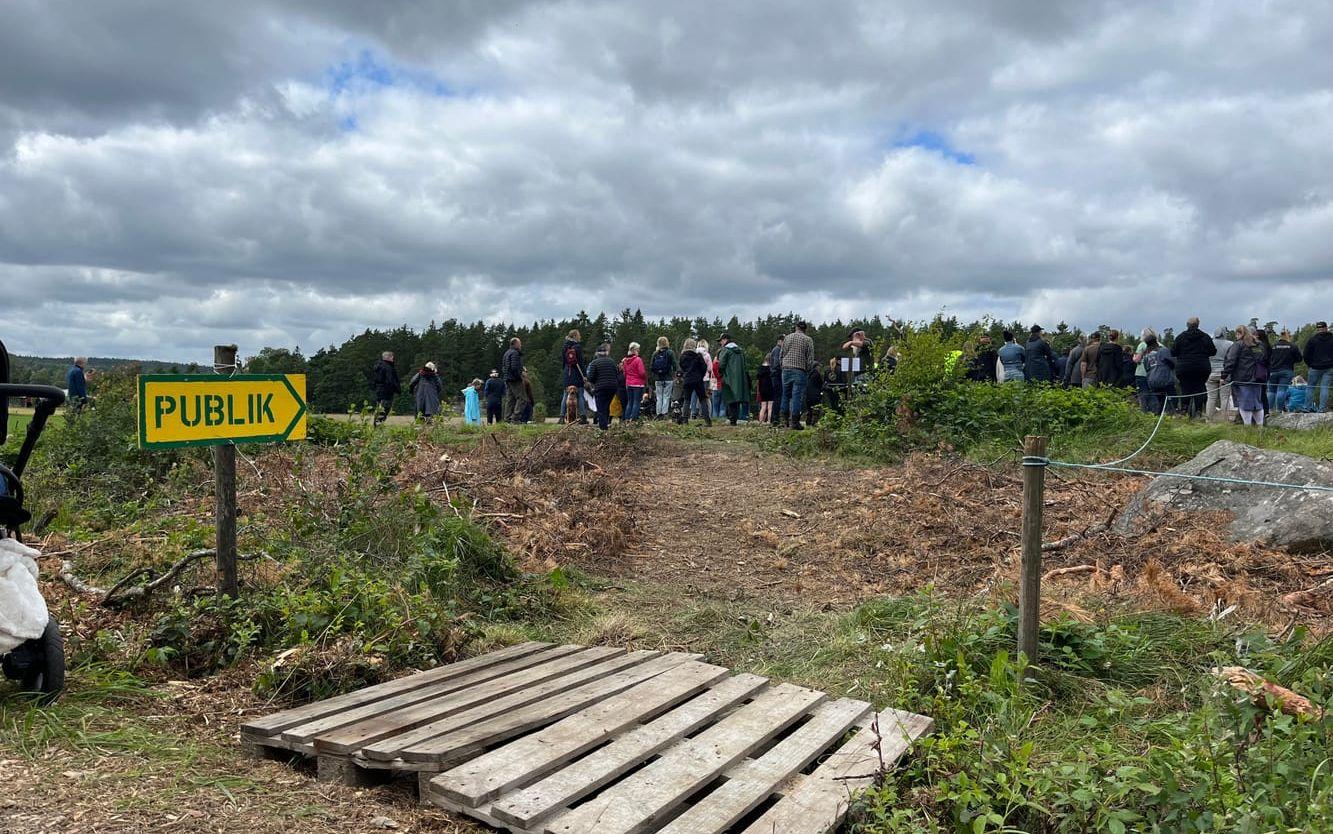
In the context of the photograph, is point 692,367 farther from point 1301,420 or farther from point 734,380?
point 1301,420

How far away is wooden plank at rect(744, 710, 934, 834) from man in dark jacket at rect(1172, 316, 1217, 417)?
1255 centimetres

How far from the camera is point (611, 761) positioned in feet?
11.6

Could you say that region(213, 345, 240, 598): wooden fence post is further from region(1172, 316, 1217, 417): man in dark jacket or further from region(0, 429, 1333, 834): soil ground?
region(1172, 316, 1217, 417): man in dark jacket

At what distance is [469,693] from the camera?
4281mm

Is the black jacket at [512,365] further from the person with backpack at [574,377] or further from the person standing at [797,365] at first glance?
the person standing at [797,365]

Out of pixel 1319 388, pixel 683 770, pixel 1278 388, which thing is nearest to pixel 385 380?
pixel 683 770

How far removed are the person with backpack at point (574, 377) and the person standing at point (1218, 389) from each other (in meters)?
10.3

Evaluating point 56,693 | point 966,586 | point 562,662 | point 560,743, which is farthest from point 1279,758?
point 56,693

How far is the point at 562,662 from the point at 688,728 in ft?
3.82

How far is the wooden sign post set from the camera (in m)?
4.48

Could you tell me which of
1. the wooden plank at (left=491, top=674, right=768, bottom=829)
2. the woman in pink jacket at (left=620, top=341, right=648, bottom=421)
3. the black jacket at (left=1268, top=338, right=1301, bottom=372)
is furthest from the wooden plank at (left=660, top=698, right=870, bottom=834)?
the black jacket at (left=1268, top=338, right=1301, bottom=372)

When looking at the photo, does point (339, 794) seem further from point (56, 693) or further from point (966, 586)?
point (966, 586)

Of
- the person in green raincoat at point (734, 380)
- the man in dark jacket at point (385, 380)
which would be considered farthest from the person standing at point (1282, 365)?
the man in dark jacket at point (385, 380)

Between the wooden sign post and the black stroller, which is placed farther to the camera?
the wooden sign post
